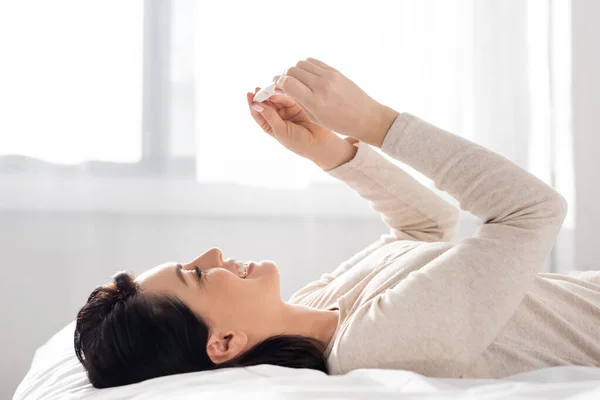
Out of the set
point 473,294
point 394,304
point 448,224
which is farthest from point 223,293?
point 448,224

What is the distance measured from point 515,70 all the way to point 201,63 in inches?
40.1

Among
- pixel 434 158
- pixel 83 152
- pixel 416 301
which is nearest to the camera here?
pixel 416 301

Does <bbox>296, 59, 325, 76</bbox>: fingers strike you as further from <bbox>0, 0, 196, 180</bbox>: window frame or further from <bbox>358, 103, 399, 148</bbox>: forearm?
<bbox>0, 0, 196, 180</bbox>: window frame

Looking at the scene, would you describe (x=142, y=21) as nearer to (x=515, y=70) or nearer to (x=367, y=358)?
(x=515, y=70)

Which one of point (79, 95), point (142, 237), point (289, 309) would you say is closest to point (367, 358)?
point (289, 309)

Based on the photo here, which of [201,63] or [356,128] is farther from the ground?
[201,63]

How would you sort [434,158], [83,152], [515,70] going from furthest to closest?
[515,70] → [83,152] → [434,158]

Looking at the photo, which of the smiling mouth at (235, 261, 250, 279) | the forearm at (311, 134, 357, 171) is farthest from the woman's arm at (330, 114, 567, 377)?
the forearm at (311, 134, 357, 171)

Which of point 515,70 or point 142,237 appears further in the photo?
point 515,70

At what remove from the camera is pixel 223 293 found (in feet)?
3.48

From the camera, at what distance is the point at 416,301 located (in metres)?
0.94

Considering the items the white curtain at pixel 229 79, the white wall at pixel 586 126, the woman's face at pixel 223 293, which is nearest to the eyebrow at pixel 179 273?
the woman's face at pixel 223 293

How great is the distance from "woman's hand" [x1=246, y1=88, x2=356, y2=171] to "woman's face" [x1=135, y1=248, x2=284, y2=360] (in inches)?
13.1

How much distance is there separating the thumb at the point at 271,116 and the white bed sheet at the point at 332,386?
0.56 m
